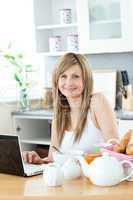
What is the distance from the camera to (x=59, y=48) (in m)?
4.19

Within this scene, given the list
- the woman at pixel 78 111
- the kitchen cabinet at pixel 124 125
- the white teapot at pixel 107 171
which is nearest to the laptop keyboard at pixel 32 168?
the woman at pixel 78 111

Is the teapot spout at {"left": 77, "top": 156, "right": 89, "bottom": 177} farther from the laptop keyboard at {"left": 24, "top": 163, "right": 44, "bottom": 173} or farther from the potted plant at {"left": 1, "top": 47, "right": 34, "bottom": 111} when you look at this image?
the potted plant at {"left": 1, "top": 47, "right": 34, "bottom": 111}

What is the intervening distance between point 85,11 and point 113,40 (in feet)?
1.22

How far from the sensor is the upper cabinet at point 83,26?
3.63 metres

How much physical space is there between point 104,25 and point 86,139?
1.67 meters

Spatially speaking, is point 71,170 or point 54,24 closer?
point 71,170

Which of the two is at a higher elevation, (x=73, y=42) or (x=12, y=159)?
(x=73, y=42)

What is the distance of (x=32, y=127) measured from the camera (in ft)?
13.7

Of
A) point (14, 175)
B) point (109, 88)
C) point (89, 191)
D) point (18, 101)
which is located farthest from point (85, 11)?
point (89, 191)

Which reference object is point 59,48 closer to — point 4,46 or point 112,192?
point 4,46

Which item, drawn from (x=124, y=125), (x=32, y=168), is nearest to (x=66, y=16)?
(x=124, y=125)

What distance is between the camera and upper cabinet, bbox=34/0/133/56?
3635mm

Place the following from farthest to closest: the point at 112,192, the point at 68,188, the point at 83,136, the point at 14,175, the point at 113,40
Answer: the point at 113,40, the point at 83,136, the point at 14,175, the point at 68,188, the point at 112,192

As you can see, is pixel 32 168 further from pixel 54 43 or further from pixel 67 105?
pixel 54 43
